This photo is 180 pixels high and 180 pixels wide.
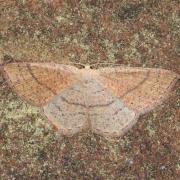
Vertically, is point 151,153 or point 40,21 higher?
point 40,21

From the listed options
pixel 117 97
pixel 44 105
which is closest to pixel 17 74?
pixel 44 105

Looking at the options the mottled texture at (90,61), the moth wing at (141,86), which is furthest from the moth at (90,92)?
the mottled texture at (90,61)

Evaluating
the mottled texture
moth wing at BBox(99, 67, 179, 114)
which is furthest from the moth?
the mottled texture

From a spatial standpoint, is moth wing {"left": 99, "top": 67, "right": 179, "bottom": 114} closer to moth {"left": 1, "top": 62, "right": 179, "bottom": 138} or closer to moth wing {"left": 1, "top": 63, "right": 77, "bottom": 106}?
moth {"left": 1, "top": 62, "right": 179, "bottom": 138}

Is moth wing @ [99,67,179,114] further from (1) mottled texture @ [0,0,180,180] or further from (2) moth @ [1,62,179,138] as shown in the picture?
(1) mottled texture @ [0,0,180,180]

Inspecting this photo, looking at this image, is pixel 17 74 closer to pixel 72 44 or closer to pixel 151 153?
pixel 72 44

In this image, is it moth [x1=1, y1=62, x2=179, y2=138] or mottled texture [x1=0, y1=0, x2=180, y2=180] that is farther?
mottled texture [x1=0, y1=0, x2=180, y2=180]

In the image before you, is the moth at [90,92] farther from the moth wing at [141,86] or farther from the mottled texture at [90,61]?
the mottled texture at [90,61]
